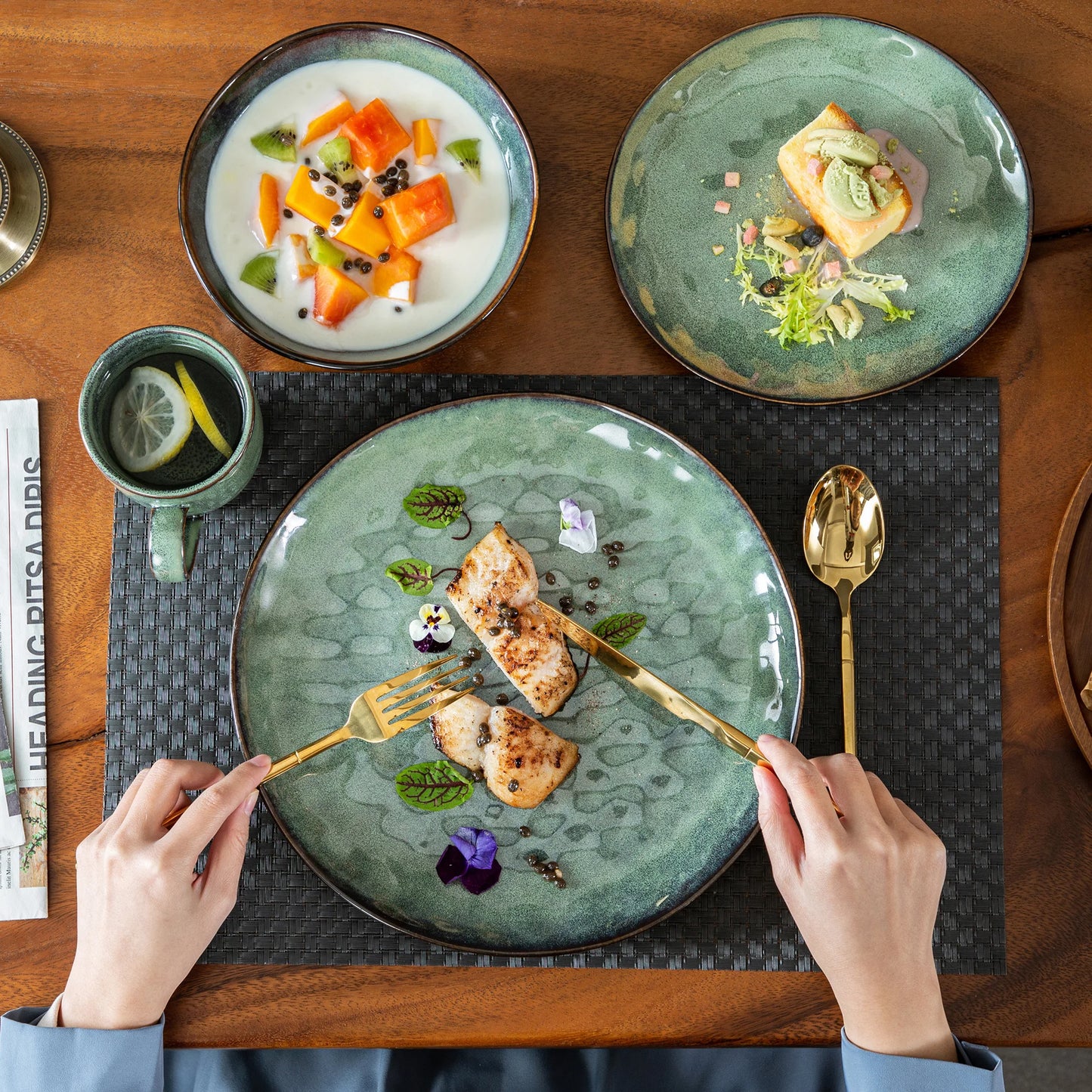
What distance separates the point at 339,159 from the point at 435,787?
2.98ft

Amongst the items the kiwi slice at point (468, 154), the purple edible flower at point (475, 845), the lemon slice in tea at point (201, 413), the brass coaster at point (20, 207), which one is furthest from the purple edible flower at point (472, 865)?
the brass coaster at point (20, 207)

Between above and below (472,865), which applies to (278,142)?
above

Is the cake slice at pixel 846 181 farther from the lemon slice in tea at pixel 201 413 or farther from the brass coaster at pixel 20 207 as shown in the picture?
the brass coaster at pixel 20 207

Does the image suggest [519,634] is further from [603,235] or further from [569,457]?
[603,235]

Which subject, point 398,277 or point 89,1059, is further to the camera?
point 398,277

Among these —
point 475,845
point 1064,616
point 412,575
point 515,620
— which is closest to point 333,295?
point 412,575

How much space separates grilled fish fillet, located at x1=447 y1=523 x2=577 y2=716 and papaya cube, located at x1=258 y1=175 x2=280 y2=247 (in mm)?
534

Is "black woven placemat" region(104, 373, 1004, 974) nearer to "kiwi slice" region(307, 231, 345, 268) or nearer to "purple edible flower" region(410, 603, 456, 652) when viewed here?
"kiwi slice" region(307, 231, 345, 268)

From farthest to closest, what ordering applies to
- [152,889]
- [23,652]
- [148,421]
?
[23,652], [148,421], [152,889]

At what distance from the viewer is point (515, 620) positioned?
1249mm

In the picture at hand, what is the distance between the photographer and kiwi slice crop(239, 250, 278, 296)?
127 centimetres

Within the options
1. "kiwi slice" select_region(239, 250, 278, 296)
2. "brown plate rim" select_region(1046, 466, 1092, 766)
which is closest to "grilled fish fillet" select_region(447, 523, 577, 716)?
"kiwi slice" select_region(239, 250, 278, 296)

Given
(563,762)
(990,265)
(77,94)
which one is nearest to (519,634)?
(563,762)

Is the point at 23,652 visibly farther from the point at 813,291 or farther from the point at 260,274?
the point at 813,291
